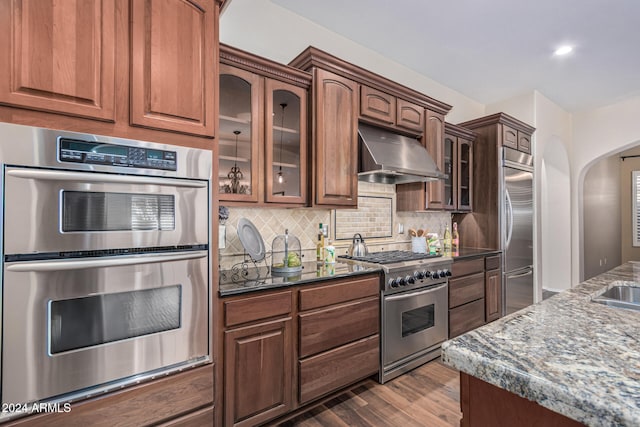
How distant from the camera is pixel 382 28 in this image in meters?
2.85

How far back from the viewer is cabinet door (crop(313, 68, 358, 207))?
2.36 metres

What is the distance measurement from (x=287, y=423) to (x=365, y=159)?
203cm

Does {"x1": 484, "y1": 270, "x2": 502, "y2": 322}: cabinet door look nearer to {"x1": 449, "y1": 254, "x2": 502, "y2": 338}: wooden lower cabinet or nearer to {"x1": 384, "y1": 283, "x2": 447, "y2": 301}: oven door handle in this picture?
{"x1": 449, "y1": 254, "x2": 502, "y2": 338}: wooden lower cabinet

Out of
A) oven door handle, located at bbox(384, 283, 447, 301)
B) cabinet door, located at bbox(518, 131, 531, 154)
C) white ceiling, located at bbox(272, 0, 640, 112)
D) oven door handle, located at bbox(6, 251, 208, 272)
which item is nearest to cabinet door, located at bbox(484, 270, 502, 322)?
oven door handle, located at bbox(384, 283, 447, 301)

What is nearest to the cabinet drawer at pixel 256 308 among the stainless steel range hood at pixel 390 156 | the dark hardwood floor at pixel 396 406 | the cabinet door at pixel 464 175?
the dark hardwood floor at pixel 396 406

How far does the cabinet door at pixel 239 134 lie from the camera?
6.49 ft

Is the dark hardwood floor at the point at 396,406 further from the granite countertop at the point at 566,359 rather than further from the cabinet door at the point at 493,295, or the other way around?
the granite countertop at the point at 566,359

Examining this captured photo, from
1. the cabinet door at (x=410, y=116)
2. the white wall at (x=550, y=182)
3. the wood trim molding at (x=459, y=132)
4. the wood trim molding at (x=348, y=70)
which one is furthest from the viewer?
the white wall at (x=550, y=182)

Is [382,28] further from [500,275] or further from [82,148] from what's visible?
[500,275]

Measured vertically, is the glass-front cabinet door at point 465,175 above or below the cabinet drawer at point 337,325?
above

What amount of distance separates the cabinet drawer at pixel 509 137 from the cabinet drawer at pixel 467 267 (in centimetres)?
154

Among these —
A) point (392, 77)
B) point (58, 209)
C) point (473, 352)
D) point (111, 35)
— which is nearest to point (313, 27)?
point (392, 77)

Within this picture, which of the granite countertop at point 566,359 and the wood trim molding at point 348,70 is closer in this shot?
the granite countertop at point 566,359

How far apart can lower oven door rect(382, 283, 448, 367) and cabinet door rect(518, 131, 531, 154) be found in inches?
96.3
